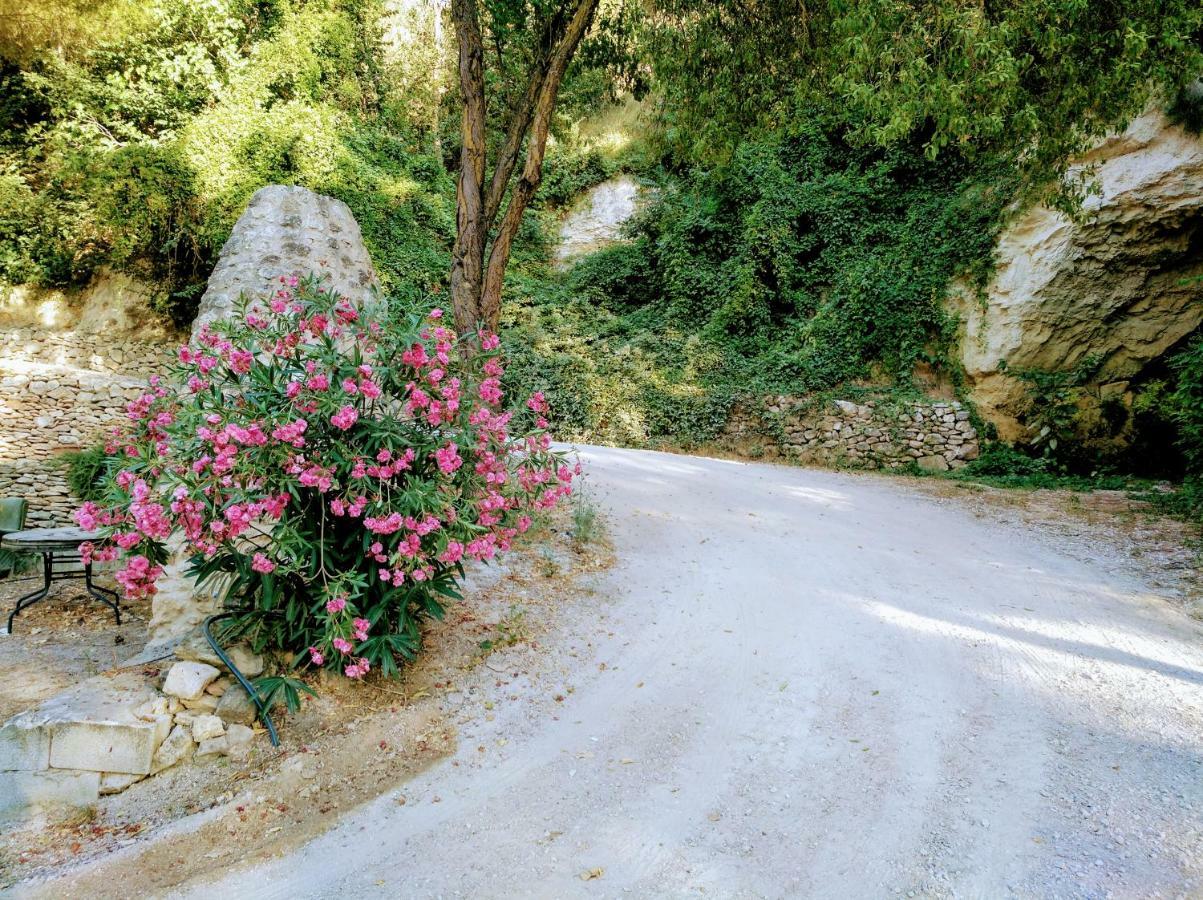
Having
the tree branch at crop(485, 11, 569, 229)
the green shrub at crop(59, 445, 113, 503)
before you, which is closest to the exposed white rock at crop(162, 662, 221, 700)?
the tree branch at crop(485, 11, 569, 229)

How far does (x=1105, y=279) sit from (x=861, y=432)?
4.37 m

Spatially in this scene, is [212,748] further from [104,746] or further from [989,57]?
[989,57]

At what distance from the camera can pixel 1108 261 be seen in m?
10.4

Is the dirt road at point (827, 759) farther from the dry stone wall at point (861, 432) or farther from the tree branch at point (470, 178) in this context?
the dry stone wall at point (861, 432)

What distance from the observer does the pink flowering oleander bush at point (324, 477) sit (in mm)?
2963

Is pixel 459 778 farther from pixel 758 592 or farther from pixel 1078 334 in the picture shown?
pixel 1078 334

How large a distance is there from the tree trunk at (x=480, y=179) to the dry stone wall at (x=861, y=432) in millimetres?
7546

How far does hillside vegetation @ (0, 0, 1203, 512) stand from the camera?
19.7 feet

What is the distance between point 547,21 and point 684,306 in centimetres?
929

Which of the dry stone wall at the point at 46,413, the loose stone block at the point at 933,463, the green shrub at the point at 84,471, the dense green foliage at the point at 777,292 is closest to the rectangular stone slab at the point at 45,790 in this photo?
the green shrub at the point at 84,471

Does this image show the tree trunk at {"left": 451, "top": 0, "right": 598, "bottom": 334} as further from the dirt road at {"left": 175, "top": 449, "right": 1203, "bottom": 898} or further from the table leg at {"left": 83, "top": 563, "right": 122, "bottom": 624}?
the table leg at {"left": 83, "top": 563, "right": 122, "bottom": 624}

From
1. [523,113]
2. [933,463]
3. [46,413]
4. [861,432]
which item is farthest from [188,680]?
[933,463]

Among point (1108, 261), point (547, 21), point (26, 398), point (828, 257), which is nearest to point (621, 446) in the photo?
point (828, 257)

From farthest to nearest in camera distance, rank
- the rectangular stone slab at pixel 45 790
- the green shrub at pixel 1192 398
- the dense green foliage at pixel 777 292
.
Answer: the dense green foliage at pixel 777 292
the green shrub at pixel 1192 398
the rectangular stone slab at pixel 45 790
